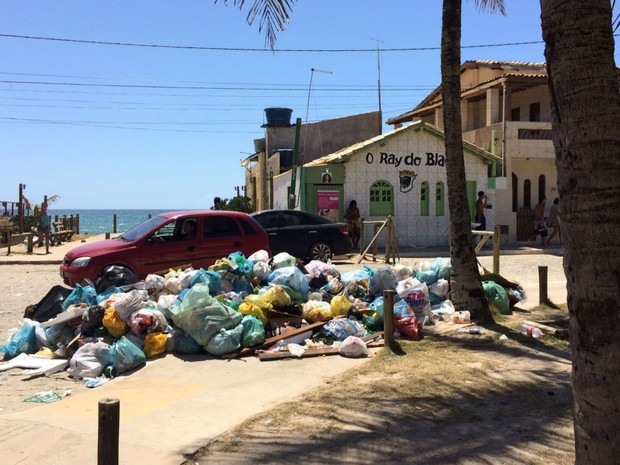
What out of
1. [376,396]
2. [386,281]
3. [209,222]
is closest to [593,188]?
[376,396]

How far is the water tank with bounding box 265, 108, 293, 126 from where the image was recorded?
32684 mm

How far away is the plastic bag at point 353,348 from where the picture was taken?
7062 mm

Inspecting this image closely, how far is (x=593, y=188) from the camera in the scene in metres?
2.63

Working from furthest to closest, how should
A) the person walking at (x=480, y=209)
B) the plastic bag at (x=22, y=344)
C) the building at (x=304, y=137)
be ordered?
the building at (x=304, y=137) → the person walking at (x=480, y=209) → the plastic bag at (x=22, y=344)

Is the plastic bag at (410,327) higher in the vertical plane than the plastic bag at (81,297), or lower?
lower

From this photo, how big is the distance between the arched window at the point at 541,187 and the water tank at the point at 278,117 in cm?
1371

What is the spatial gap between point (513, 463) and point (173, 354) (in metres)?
4.34

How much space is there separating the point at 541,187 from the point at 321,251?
13746mm

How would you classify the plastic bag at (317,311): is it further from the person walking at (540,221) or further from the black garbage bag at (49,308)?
the person walking at (540,221)

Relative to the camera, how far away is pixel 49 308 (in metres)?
8.55

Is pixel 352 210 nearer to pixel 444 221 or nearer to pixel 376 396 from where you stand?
pixel 444 221

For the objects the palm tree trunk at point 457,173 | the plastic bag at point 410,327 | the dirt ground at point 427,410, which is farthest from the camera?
the palm tree trunk at point 457,173

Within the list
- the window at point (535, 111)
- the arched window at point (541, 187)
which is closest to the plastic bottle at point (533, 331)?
the arched window at point (541, 187)

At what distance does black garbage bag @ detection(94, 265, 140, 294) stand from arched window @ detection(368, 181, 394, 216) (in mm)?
13518
